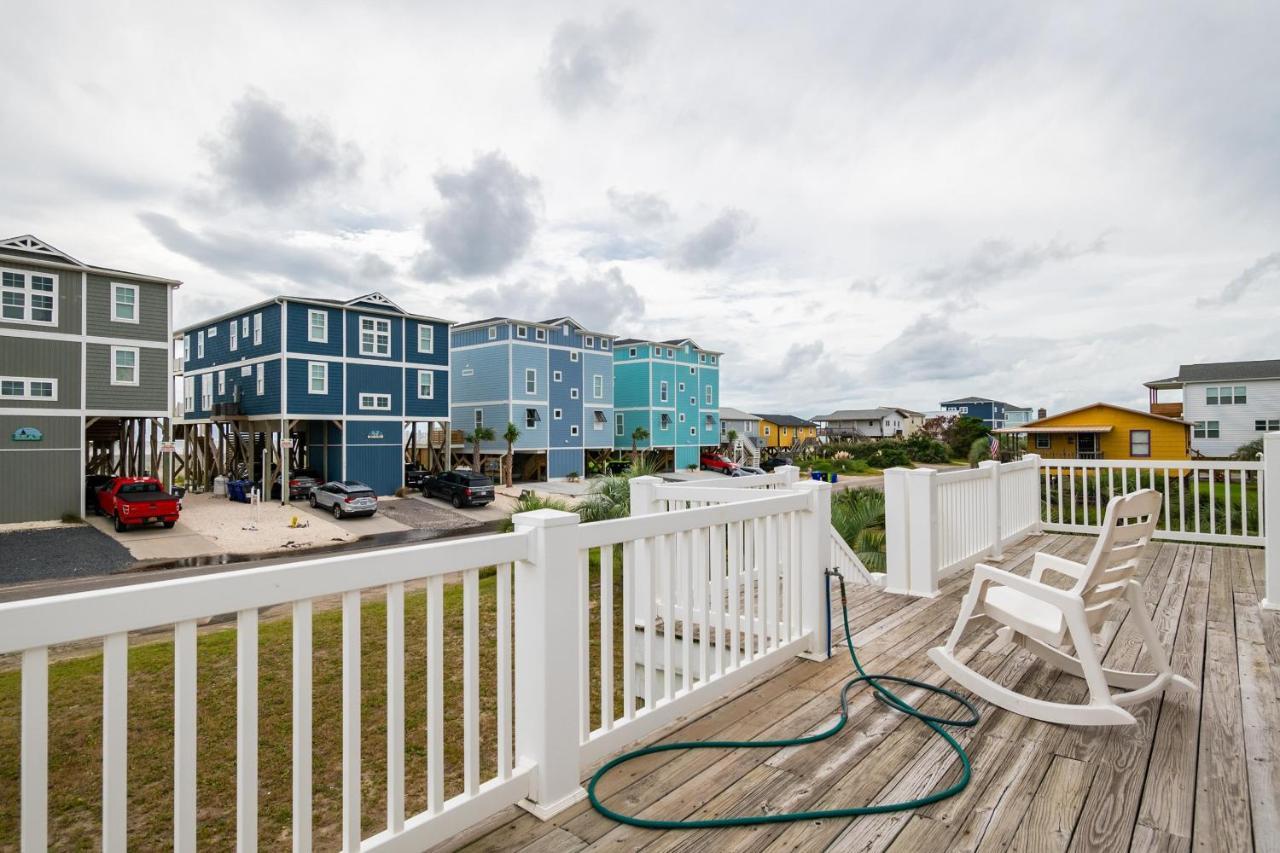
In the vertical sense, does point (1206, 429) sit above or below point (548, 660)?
above

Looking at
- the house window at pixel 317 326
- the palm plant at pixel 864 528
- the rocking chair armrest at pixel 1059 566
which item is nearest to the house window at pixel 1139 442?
the palm plant at pixel 864 528

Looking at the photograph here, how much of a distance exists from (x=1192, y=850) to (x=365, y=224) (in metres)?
24.5

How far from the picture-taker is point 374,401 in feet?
75.0

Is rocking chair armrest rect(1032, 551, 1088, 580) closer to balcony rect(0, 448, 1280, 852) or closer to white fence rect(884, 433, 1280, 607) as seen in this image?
balcony rect(0, 448, 1280, 852)

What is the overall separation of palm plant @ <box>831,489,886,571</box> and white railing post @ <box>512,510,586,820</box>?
20.3 feet

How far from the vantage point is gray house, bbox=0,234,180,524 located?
1595 cm

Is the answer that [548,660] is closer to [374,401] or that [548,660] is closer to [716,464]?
[374,401]

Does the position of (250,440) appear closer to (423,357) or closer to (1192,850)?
(423,357)

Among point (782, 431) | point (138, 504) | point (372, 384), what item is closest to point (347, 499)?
point (138, 504)

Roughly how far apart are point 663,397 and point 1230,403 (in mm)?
26910

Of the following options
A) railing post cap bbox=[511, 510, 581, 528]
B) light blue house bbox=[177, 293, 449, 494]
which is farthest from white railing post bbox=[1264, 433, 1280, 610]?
light blue house bbox=[177, 293, 449, 494]

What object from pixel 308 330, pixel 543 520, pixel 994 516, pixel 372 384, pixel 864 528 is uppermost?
pixel 308 330

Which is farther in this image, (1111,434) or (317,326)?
(1111,434)

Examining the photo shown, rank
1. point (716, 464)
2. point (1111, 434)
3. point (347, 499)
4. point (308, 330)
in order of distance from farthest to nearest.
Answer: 1. point (716, 464)
2. point (1111, 434)
3. point (308, 330)
4. point (347, 499)
